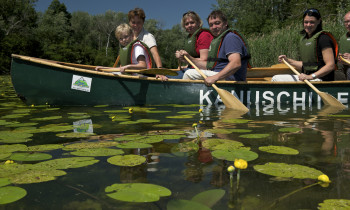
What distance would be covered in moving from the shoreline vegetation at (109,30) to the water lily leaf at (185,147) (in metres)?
8.60

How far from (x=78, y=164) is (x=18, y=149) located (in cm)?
56

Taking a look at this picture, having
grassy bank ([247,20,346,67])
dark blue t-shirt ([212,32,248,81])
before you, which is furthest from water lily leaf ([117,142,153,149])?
grassy bank ([247,20,346,67])

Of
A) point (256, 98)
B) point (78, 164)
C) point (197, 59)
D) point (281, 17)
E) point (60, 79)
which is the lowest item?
point (78, 164)

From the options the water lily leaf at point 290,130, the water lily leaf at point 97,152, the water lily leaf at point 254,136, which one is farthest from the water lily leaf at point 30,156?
the water lily leaf at point 290,130

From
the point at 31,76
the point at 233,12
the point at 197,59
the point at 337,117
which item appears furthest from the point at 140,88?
the point at 233,12

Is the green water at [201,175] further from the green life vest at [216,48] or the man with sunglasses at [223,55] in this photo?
the green life vest at [216,48]

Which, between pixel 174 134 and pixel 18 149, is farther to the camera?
pixel 174 134

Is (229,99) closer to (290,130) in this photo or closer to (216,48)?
(216,48)

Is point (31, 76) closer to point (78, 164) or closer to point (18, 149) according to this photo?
point (18, 149)

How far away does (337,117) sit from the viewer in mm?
2828

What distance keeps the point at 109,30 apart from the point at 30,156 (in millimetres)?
48527

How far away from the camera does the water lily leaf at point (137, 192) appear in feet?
3.19

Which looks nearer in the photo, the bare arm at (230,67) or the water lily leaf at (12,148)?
the water lily leaf at (12,148)

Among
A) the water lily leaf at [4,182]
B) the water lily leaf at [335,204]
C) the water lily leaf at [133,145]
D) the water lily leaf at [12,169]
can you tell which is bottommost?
the water lily leaf at [335,204]
